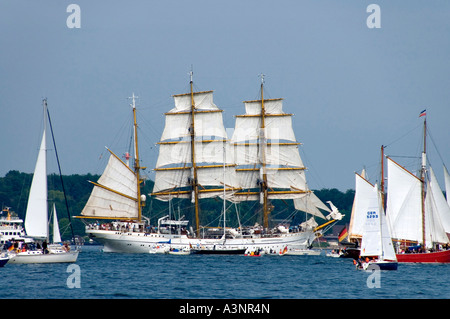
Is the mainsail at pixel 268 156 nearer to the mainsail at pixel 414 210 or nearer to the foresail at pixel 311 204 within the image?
the foresail at pixel 311 204

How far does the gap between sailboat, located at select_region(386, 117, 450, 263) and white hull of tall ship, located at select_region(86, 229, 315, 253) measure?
24.7 metres

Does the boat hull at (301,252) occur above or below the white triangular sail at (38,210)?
below

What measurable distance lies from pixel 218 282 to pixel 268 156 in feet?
178

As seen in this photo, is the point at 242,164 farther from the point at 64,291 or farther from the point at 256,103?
the point at 64,291

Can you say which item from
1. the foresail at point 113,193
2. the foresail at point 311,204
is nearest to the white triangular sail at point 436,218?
the foresail at point 311,204

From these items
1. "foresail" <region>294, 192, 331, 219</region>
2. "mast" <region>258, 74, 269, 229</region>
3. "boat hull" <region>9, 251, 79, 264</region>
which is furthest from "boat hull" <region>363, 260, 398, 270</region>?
"foresail" <region>294, 192, 331, 219</region>

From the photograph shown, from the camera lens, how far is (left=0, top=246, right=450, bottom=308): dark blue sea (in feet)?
170

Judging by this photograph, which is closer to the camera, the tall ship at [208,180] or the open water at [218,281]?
the open water at [218,281]

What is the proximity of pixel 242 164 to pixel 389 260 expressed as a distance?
43001 mm

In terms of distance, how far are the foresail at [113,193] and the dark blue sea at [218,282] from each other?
2733 cm

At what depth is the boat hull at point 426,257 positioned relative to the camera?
81.9 metres

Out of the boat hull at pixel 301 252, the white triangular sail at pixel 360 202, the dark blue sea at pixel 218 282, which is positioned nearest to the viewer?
the dark blue sea at pixel 218 282

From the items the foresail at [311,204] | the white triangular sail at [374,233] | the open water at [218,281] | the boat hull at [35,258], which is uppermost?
the foresail at [311,204]
